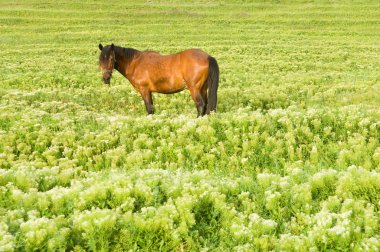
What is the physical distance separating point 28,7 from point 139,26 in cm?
2984

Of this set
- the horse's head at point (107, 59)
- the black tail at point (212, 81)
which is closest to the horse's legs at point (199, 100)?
the black tail at point (212, 81)

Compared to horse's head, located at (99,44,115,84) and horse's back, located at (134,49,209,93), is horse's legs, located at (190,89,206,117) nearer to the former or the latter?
horse's back, located at (134,49,209,93)

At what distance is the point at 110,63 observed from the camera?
15.7 m

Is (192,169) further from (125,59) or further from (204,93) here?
(125,59)

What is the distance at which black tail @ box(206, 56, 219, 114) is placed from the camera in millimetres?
14344

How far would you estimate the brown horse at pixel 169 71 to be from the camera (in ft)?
47.5

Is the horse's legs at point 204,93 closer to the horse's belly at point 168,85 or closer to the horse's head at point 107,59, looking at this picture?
the horse's belly at point 168,85

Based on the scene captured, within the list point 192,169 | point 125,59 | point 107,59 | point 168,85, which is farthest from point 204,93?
point 192,169

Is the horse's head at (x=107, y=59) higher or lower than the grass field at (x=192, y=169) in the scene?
higher

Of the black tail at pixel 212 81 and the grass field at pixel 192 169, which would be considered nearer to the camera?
the grass field at pixel 192 169

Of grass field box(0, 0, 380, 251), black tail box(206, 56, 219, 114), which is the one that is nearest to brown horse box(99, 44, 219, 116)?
black tail box(206, 56, 219, 114)

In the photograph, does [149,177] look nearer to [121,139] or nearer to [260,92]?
[121,139]

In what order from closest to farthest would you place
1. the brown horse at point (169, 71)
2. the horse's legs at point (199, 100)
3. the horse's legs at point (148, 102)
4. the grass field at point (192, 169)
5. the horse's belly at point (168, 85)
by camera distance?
the grass field at point (192, 169) < the brown horse at point (169, 71) < the horse's legs at point (199, 100) < the horse's belly at point (168, 85) < the horse's legs at point (148, 102)

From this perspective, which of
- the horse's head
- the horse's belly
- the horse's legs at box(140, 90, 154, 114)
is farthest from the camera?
the horse's legs at box(140, 90, 154, 114)
